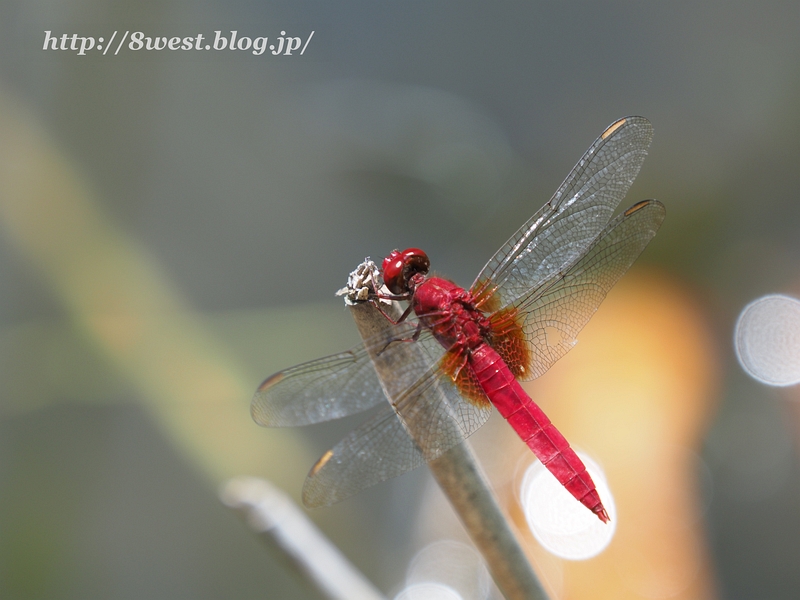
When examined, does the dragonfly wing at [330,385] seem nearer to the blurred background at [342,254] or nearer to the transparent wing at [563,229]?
the transparent wing at [563,229]

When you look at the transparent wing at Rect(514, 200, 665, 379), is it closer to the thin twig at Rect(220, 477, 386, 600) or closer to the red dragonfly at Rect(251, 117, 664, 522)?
the red dragonfly at Rect(251, 117, 664, 522)

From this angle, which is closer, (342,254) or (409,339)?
(409,339)

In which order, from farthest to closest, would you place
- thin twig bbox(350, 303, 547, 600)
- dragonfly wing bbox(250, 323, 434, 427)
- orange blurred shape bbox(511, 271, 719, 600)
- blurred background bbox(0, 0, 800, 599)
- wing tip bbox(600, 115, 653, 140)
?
1. blurred background bbox(0, 0, 800, 599)
2. orange blurred shape bbox(511, 271, 719, 600)
3. wing tip bbox(600, 115, 653, 140)
4. dragonfly wing bbox(250, 323, 434, 427)
5. thin twig bbox(350, 303, 547, 600)

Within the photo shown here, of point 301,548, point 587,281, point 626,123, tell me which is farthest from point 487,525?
point 626,123

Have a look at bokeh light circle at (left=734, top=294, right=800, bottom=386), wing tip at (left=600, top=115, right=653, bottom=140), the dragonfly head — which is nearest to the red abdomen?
the dragonfly head

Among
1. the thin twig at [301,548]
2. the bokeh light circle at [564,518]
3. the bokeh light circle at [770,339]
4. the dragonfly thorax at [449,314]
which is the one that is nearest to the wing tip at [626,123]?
the dragonfly thorax at [449,314]

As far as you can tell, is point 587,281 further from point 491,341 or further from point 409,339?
point 409,339
